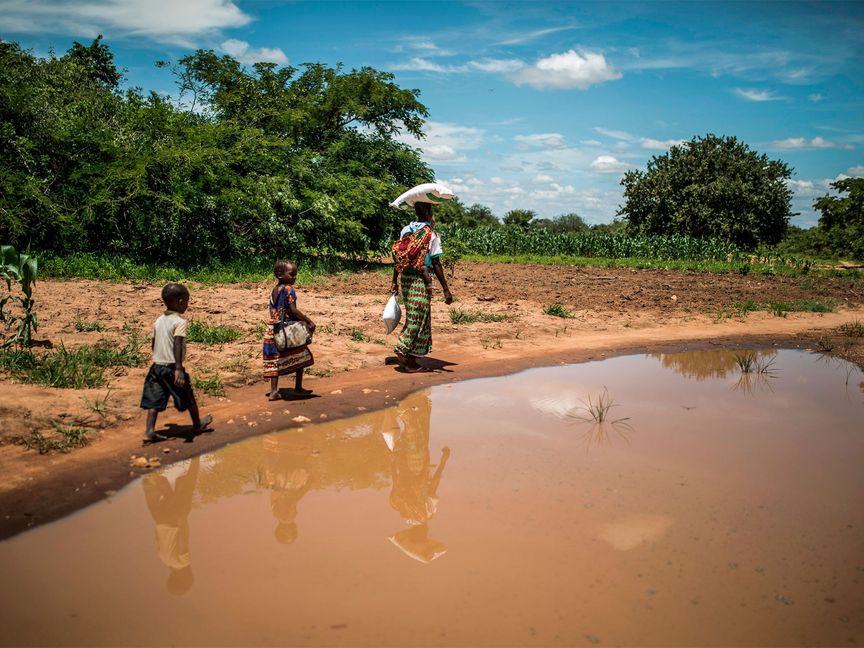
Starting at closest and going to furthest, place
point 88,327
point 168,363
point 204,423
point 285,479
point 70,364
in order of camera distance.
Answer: point 285,479
point 168,363
point 204,423
point 70,364
point 88,327

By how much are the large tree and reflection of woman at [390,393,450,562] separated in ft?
123

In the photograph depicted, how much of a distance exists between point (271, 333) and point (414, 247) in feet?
6.36

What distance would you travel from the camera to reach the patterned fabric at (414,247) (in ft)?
22.8

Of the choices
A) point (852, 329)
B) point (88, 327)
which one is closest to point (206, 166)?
point (88, 327)

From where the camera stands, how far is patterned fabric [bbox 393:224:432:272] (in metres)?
6.94

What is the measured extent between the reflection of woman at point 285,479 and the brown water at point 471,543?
2 centimetres

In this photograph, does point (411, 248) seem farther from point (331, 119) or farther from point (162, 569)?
point (331, 119)

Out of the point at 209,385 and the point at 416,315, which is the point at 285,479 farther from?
the point at 416,315

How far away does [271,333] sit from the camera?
602 cm

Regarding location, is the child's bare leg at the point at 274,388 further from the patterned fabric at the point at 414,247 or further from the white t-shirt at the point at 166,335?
the patterned fabric at the point at 414,247

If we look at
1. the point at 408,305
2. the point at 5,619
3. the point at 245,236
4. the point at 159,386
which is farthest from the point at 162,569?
the point at 245,236

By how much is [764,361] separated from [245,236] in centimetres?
1247

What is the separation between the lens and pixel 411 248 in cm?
696

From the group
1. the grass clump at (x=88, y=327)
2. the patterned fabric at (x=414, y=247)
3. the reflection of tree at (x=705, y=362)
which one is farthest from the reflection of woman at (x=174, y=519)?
the reflection of tree at (x=705, y=362)
